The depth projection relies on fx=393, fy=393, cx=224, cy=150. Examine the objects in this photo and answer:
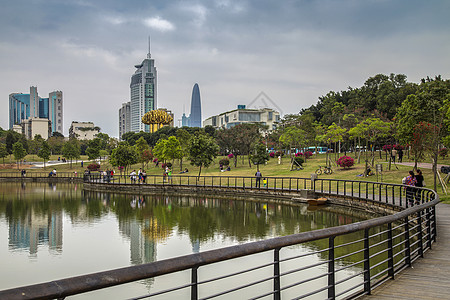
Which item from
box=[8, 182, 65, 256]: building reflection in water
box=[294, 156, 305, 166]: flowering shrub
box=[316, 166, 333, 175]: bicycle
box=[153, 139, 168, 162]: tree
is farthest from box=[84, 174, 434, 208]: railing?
box=[8, 182, 65, 256]: building reflection in water

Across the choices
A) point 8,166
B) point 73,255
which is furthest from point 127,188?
point 8,166

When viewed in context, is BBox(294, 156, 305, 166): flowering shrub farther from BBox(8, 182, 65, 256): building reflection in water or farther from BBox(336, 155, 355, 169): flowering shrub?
BBox(8, 182, 65, 256): building reflection in water

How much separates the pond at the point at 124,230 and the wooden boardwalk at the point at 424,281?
6.40 m

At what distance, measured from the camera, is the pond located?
13.0m

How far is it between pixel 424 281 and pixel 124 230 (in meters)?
16.1

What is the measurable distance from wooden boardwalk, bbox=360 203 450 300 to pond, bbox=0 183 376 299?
6403 millimetres

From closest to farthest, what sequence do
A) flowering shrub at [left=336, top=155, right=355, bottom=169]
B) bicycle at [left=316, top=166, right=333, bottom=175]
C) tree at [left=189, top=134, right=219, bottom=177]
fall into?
bicycle at [left=316, top=166, right=333, bottom=175] → flowering shrub at [left=336, top=155, right=355, bottom=169] → tree at [left=189, top=134, right=219, bottom=177]

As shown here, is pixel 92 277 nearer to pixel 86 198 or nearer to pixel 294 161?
pixel 86 198

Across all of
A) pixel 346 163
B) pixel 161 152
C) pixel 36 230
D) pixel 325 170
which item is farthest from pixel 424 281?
pixel 161 152

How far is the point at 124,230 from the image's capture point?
19.8 metres

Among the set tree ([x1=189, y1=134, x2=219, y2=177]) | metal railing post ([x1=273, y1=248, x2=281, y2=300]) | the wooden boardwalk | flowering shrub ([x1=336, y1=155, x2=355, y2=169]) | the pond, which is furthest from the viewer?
tree ([x1=189, y1=134, x2=219, y2=177])

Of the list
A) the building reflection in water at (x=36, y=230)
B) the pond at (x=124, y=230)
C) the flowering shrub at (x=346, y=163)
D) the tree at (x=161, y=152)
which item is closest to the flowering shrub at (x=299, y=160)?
the flowering shrub at (x=346, y=163)

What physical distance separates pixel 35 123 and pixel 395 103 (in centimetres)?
18215

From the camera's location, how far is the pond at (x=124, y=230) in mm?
13000
